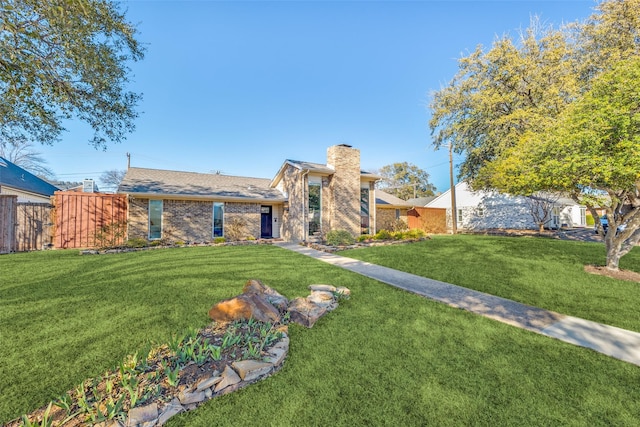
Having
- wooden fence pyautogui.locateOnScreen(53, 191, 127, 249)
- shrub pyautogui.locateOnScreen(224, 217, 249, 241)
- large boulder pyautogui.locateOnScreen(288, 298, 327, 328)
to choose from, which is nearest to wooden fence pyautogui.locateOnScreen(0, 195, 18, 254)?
wooden fence pyautogui.locateOnScreen(53, 191, 127, 249)

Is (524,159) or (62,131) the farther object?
(62,131)

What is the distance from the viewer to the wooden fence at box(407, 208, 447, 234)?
76.3 ft

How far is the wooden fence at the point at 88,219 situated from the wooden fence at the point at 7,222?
4.05ft

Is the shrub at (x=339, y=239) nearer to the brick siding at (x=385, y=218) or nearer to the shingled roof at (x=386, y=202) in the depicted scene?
the brick siding at (x=385, y=218)

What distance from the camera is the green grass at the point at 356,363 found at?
2324 millimetres

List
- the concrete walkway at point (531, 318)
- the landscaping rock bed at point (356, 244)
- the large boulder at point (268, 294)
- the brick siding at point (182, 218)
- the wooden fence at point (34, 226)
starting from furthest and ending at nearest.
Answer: the brick siding at point (182, 218), the landscaping rock bed at point (356, 244), the wooden fence at point (34, 226), the large boulder at point (268, 294), the concrete walkway at point (531, 318)

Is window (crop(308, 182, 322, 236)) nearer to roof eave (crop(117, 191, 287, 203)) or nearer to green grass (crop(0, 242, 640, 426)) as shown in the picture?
roof eave (crop(117, 191, 287, 203))

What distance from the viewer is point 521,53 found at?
14.2 metres

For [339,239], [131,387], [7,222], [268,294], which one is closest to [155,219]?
[7,222]

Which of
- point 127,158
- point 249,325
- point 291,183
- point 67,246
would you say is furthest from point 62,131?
point 127,158

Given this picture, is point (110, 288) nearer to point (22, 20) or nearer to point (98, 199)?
point (22, 20)

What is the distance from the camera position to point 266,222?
669 inches

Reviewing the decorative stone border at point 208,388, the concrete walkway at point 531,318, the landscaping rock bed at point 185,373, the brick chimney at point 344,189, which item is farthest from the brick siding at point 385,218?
the decorative stone border at point 208,388

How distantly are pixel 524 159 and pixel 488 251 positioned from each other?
3.75 metres
